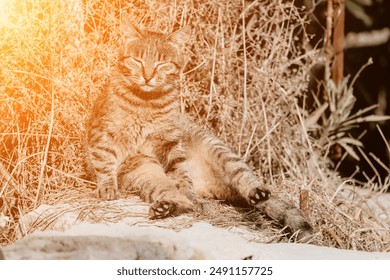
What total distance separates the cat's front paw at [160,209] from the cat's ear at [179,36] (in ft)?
3.50

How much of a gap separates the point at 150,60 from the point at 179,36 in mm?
289

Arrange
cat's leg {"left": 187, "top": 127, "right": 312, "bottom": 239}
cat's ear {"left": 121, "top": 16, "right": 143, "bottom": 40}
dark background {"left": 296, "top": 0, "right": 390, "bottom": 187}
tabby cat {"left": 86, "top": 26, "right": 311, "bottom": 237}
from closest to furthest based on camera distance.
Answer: cat's leg {"left": 187, "top": 127, "right": 312, "bottom": 239} < tabby cat {"left": 86, "top": 26, "right": 311, "bottom": 237} < cat's ear {"left": 121, "top": 16, "right": 143, "bottom": 40} < dark background {"left": 296, "top": 0, "right": 390, "bottom": 187}

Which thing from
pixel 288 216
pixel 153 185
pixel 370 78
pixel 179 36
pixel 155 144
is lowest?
pixel 288 216

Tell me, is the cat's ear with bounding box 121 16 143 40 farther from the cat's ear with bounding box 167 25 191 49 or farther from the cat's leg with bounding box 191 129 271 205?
the cat's leg with bounding box 191 129 271 205

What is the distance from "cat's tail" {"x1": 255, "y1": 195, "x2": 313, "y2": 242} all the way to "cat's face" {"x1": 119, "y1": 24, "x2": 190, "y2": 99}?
37.6 inches

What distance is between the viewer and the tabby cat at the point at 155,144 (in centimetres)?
368

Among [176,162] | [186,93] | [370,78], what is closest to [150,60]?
[176,162]

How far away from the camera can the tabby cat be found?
3.68m

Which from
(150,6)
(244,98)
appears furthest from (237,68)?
(150,6)

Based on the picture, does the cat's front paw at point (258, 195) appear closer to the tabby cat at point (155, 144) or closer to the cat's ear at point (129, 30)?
the tabby cat at point (155, 144)

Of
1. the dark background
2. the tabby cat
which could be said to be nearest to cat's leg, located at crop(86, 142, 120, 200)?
the tabby cat

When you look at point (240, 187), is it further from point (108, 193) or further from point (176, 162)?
point (108, 193)

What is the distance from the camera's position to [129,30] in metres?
3.81

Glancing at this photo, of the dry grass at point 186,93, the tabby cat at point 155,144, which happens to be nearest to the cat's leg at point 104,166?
the tabby cat at point 155,144
